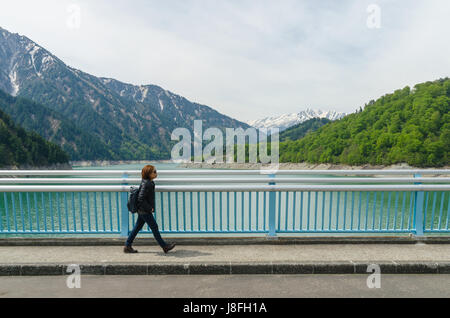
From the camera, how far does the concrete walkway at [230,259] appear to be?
16.0 feet

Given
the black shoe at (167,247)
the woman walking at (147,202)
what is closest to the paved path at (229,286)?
the black shoe at (167,247)

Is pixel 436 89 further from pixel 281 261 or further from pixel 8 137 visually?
pixel 8 137

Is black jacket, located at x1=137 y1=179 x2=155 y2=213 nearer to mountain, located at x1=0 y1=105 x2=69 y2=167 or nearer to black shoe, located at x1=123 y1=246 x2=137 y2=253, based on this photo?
black shoe, located at x1=123 y1=246 x2=137 y2=253

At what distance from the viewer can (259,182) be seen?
612cm

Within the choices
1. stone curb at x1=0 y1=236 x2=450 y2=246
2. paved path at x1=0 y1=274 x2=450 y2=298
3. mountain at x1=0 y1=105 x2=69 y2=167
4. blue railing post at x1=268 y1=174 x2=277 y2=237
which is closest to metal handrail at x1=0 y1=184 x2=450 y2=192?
blue railing post at x1=268 y1=174 x2=277 y2=237

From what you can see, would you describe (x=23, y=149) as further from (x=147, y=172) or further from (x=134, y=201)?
(x=147, y=172)

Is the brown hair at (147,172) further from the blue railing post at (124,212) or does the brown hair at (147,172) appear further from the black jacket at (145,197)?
the blue railing post at (124,212)

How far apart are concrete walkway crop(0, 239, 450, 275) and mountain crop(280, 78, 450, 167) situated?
288 ft

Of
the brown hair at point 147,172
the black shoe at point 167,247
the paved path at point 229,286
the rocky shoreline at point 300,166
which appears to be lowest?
the rocky shoreline at point 300,166

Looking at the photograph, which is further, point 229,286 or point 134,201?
point 134,201

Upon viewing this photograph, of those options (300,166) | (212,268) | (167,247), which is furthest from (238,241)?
(300,166)

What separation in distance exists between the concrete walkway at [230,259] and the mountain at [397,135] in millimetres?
87653

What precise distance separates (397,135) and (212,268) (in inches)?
4010

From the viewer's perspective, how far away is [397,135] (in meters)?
91.6
